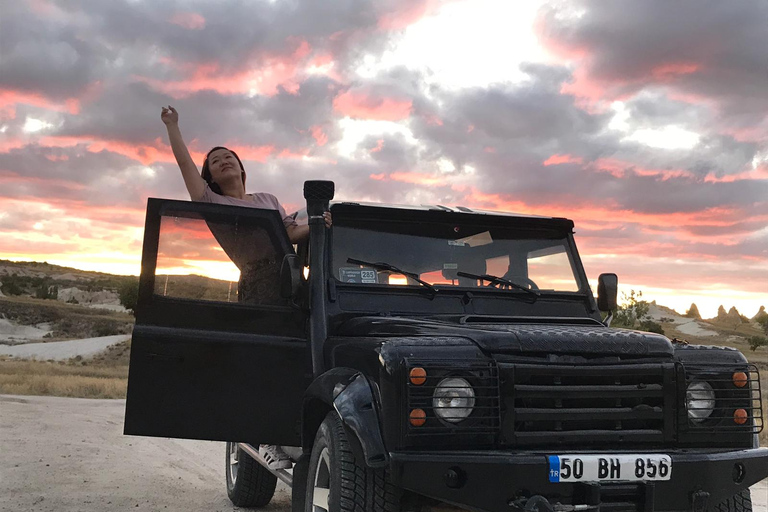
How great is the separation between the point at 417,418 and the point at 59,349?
5584 centimetres

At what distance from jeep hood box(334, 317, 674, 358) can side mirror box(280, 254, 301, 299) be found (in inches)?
21.7

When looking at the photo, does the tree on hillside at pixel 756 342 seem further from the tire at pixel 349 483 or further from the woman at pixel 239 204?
the tire at pixel 349 483

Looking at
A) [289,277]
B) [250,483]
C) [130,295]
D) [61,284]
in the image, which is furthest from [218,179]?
[61,284]

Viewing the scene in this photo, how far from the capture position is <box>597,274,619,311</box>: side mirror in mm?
6102

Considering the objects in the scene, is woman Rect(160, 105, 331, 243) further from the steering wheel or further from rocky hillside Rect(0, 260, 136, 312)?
rocky hillside Rect(0, 260, 136, 312)

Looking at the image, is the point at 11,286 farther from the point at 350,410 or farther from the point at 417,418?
the point at 417,418

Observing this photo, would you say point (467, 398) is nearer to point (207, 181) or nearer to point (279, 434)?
point (279, 434)

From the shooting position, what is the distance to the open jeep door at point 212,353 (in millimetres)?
5375

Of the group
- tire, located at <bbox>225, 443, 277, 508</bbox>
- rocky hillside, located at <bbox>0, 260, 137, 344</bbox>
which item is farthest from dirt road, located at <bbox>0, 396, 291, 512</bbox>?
rocky hillside, located at <bbox>0, 260, 137, 344</bbox>

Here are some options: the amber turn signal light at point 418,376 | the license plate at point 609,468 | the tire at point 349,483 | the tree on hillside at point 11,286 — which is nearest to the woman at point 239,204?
the tire at point 349,483

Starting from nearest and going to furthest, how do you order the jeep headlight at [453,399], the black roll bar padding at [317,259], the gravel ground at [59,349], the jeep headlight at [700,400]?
the jeep headlight at [453,399] → the jeep headlight at [700,400] → the black roll bar padding at [317,259] → the gravel ground at [59,349]

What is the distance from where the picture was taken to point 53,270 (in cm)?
12638

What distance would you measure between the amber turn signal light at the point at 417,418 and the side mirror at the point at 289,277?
4.91 feet

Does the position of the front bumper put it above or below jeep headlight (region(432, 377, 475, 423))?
below
